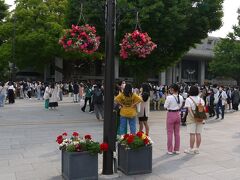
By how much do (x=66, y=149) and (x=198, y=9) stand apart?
1633cm

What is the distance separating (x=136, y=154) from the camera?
6.62m

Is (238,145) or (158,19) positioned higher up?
(158,19)

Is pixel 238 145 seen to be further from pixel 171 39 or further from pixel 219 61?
pixel 219 61

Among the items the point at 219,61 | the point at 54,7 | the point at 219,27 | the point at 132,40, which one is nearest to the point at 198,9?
the point at 219,27

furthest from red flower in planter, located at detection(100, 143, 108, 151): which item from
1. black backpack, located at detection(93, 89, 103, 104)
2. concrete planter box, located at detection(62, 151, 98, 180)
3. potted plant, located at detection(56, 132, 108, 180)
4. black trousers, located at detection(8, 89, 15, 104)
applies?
black trousers, located at detection(8, 89, 15, 104)

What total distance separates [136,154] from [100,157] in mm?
1569

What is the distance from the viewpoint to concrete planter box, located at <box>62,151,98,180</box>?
604 cm

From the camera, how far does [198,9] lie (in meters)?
20.5

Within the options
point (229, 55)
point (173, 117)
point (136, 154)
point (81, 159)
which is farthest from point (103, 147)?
point (229, 55)

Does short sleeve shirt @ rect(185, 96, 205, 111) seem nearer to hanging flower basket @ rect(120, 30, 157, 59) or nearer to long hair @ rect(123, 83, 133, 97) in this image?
long hair @ rect(123, 83, 133, 97)

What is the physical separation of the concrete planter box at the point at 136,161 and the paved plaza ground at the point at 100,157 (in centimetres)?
14

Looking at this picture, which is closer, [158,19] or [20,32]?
[158,19]

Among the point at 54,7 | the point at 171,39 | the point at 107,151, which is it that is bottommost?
the point at 107,151

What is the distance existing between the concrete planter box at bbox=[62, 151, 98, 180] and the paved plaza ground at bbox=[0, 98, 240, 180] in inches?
20.3
